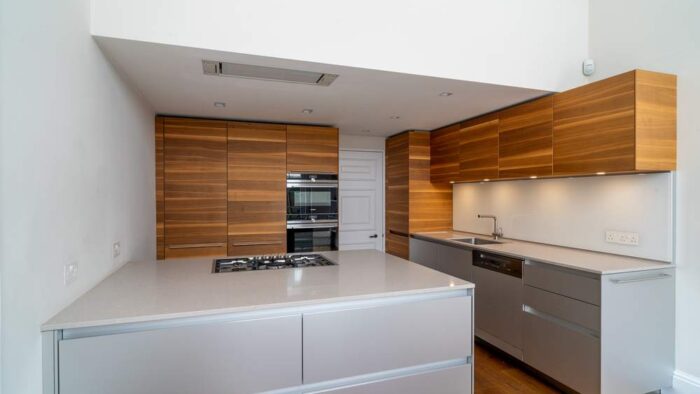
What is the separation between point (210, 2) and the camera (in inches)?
75.2

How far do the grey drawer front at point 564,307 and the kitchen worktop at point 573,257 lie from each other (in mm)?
238

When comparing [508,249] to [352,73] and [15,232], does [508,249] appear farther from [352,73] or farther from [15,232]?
[15,232]

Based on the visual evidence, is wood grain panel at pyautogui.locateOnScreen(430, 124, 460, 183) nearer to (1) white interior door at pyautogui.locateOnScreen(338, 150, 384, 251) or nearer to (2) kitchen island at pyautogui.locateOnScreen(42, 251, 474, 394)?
(1) white interior door at pyautogui.locateOnScreen(338, 150, 384, 251)

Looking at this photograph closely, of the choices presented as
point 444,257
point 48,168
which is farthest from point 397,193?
point 48,168

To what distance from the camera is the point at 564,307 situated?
2.40m

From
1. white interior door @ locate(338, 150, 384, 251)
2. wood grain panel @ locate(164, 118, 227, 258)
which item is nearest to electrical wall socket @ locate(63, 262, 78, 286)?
wood grain panel @ locate(164, 118, 227, 258)

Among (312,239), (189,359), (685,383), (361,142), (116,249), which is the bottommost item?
(685,383)

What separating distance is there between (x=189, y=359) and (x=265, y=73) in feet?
5.73

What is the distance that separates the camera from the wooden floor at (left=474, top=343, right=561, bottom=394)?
2.54 meters

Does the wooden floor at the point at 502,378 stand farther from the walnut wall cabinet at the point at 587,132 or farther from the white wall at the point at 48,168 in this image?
the white wall at the point at 48,168

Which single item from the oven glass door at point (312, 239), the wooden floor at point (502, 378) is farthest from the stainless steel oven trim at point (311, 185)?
the wooden floor at point (502, 378)

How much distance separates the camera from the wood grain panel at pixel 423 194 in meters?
4.39

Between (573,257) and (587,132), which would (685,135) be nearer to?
(587,132)

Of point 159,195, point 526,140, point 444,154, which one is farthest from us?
point 444,154
